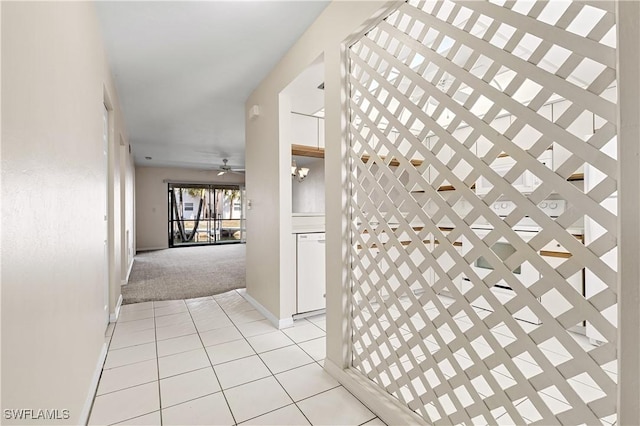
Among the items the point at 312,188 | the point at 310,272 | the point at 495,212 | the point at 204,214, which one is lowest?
the point at 310,272

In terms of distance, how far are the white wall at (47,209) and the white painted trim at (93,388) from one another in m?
0.03

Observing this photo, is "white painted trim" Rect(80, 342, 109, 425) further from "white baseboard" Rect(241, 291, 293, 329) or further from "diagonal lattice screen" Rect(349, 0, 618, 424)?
"diagonal lattice screen" Rect(349, 0, 618, 424)

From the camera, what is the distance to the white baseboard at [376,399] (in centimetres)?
139

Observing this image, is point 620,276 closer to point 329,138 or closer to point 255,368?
point 329,138

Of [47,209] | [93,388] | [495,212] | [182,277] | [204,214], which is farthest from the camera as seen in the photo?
[204,214]

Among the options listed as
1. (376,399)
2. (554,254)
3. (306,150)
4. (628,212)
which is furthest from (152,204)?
(628,212)

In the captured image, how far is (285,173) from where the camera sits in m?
2.62

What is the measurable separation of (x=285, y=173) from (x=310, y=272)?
941 millimetres

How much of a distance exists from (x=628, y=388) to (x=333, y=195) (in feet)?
4.71

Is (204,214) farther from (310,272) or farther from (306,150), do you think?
(310,272)

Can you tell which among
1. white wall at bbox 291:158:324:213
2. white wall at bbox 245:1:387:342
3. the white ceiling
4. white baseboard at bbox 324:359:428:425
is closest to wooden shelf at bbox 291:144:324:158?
white wall at bbox 245:1:387:342

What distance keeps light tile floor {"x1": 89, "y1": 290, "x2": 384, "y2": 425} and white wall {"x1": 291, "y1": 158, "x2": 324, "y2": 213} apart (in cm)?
163

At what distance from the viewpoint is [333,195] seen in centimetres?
188

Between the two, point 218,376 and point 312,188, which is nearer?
point 218,376
